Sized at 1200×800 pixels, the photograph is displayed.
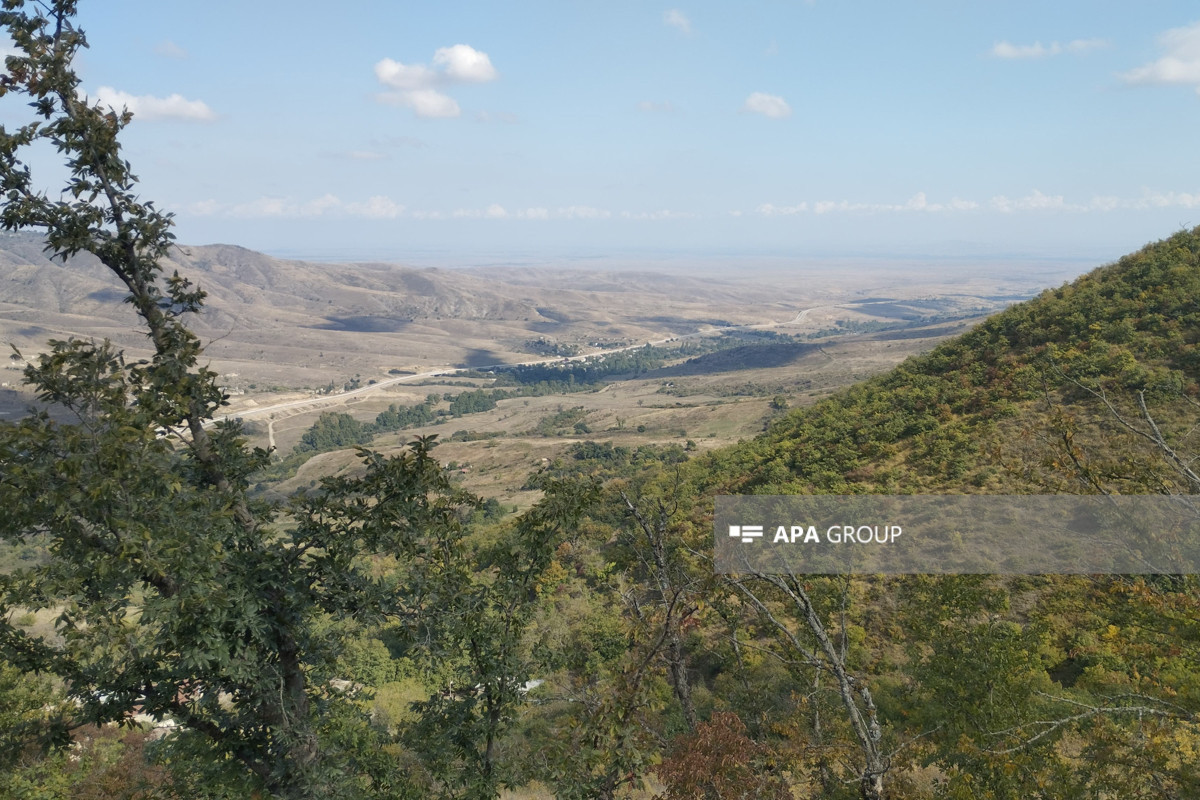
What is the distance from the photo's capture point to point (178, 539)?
18.8 ft

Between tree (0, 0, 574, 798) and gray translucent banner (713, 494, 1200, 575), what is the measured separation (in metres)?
11.6

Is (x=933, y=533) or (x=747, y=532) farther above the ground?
(x=933, y=533)

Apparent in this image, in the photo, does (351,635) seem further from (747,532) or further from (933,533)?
(933,533)

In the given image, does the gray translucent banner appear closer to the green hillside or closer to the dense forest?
the green hillside

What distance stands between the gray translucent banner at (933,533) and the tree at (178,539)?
38.0 feet

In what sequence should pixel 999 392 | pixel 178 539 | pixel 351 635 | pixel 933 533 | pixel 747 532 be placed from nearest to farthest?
1. pixel 178 539
2. pixel 351 635
3. pixel 933 533
4. pixel 747 532
5. pixel 999 392

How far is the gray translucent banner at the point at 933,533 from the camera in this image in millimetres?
19016

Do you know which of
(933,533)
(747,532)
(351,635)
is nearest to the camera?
(351,635)

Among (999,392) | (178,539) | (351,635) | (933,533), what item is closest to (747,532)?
(933,533)

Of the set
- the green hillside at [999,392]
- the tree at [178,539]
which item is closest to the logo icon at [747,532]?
the green hillside at [999,392]

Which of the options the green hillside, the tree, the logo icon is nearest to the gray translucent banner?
the logo icon

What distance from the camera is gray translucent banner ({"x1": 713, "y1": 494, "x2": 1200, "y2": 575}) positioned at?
62.4 ft

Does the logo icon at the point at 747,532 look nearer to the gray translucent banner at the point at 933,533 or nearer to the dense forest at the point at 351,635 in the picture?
the gray translucent banner at the point at 933,533

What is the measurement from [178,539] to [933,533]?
22.6 meters
